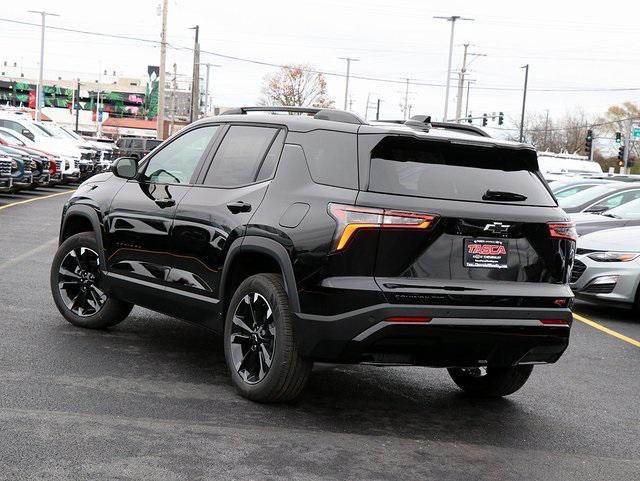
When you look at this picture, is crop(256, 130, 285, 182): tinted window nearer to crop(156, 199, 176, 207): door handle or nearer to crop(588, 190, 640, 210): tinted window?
crop(156, 199, 176, 207): door handle

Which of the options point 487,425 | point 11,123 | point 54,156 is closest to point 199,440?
point 487,425

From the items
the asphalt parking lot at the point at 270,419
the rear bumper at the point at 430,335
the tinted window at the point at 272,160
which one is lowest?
the asphalt parking lot at the point at 270,419

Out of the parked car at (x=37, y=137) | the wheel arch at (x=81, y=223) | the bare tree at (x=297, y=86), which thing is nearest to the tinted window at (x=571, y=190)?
the wheel arch at (x=81, y=223)

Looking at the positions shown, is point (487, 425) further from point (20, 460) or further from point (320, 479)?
point (20, 460)

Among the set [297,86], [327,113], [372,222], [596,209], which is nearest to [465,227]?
[372,222]

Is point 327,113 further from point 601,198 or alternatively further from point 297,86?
point 297,86

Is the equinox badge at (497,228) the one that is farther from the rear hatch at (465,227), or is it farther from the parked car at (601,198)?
the parked car at (601,198)

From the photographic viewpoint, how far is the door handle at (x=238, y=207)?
630 centimetres

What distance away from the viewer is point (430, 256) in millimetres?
5613

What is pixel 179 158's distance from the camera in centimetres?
740

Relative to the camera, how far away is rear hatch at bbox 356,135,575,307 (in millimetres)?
5559

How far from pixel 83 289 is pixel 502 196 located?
396cm

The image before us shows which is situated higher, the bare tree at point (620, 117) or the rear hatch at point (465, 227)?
the bare tree at point (620, 117)

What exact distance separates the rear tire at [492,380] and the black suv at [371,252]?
11 mm
